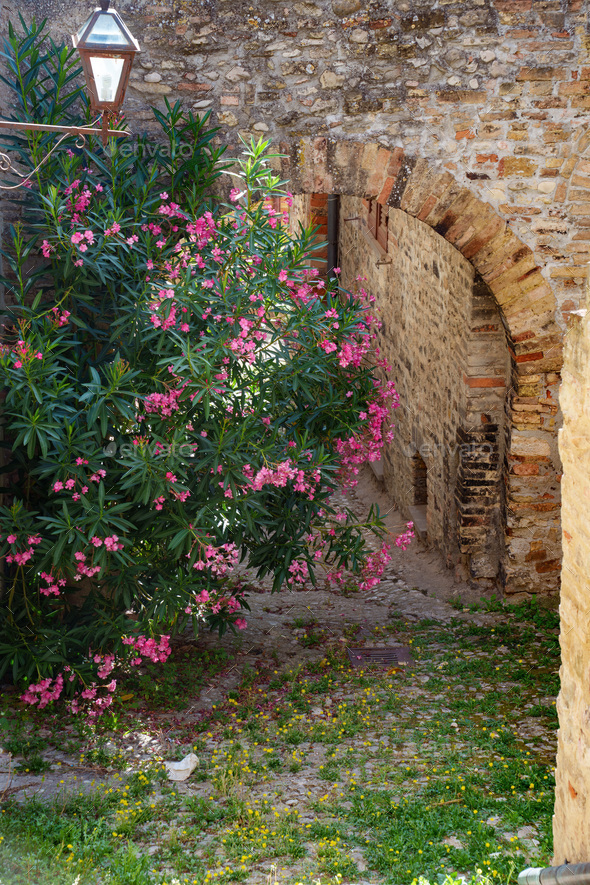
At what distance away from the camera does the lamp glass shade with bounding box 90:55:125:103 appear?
10.7ft

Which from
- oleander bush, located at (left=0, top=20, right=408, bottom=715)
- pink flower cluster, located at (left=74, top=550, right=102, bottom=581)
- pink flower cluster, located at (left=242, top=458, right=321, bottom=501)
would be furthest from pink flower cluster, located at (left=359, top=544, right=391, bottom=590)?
pink flower cluster, located at (left=74, top=550, right=102, bottom=581)

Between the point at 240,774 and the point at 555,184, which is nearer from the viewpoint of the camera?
the point at 240,774

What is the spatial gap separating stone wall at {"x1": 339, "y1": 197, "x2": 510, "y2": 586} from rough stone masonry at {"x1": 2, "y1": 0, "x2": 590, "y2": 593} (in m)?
0.69

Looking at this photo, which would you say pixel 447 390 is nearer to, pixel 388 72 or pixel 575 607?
pixel 388 72

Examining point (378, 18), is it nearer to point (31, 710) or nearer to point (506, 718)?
point (506, 718)

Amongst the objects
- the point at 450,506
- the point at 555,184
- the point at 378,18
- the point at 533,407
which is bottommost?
the point at 450,506

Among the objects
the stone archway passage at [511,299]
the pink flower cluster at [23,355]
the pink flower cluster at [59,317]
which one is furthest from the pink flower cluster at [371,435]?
the pink flower cluster at [23,355]

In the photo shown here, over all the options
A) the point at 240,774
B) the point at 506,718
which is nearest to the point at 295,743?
the point at 240,774

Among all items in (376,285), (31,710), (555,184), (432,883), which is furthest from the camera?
(376,285)

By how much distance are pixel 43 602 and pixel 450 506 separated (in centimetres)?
329

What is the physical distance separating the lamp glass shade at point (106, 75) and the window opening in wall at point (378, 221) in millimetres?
5230

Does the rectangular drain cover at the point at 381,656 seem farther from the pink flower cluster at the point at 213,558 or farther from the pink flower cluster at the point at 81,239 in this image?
the pink flower cluster at the point at 81,239

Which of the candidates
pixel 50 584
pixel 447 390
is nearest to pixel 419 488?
pixel 447 390

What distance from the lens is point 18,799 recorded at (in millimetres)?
3891
